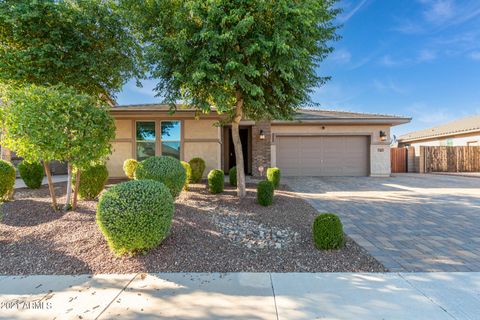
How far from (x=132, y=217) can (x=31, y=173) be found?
7.30 meters

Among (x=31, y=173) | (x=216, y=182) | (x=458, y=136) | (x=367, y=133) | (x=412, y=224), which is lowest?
(x=412, y=224)

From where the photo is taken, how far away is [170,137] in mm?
9969

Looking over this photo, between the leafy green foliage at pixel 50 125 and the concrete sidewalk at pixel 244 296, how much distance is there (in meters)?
2.34

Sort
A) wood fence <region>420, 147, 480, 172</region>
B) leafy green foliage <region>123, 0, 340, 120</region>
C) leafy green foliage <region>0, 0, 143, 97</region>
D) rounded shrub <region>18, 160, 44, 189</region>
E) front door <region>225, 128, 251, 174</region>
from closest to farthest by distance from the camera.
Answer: leafy green foliage <region>123, 0, 340, 120</region> < leafy green foliage <region>0, 0, 143, 97</region> < rounded shrub <region>18, 160, 44, 189</region> < front door <region>225, 128, 251, 174</region> < wood fence <region>420, 147, 480, 172</region>

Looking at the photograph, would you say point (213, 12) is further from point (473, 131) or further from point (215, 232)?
point (473, 131)

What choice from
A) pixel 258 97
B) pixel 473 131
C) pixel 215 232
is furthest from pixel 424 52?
pixel 215 232

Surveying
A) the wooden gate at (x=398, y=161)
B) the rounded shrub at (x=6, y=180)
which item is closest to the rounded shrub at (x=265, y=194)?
the rounded shrub at (x=6, y=180)

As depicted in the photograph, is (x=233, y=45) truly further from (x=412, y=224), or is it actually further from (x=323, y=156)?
(x=323, y=156)

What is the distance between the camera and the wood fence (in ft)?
51.4

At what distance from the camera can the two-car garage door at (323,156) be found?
12562mm

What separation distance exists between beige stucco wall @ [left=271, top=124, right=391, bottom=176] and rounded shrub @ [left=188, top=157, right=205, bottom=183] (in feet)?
15.2

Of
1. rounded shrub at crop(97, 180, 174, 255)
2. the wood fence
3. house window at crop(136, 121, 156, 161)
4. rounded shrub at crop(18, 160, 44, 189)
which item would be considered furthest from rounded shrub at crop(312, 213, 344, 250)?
the wood fence

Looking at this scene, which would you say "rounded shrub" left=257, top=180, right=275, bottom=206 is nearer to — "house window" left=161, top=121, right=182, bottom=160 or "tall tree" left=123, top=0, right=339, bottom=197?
"tall tree" left=123, top=0, right=339, bottom=197

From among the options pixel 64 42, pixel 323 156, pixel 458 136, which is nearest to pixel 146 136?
pixel 64 42
